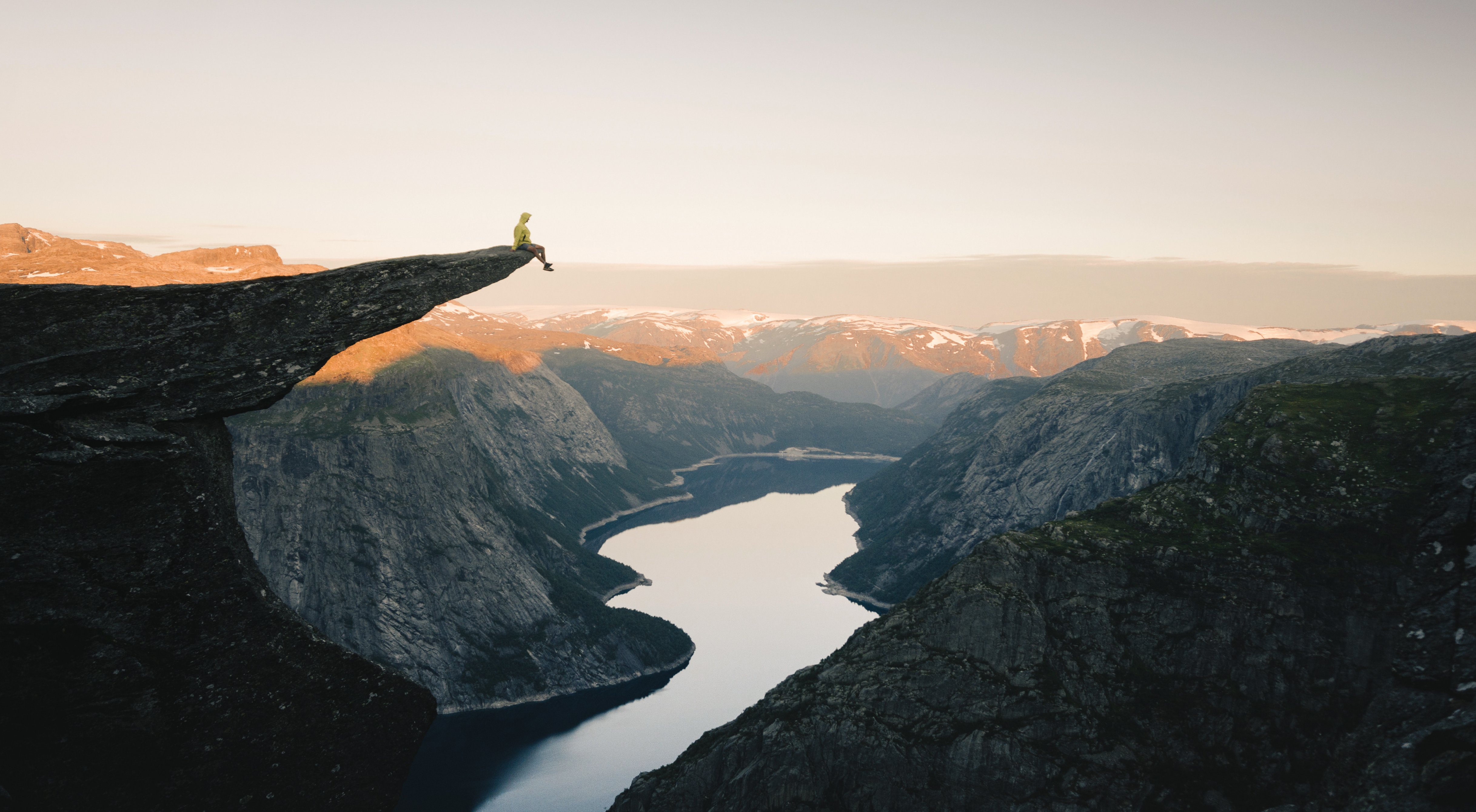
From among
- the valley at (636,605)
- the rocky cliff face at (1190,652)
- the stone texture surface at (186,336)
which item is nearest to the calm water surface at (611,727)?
the valley at (636,605)

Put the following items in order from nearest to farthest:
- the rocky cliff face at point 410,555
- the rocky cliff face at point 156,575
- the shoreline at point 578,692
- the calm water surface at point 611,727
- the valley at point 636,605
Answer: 1. the rocky cliff face at point 156,575
2. the valley at point 636,605
3. the calm water surface at point 611,727
4. the shoreline at point 578,692
5. the rocky cliff face at point 410,555

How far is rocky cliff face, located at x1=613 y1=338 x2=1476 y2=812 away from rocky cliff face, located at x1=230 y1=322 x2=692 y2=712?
72.2 m

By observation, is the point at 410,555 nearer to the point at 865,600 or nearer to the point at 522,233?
the point at 865,600

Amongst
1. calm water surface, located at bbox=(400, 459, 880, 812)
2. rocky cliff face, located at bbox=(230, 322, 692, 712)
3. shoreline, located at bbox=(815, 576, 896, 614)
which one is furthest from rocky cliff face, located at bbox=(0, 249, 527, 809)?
shoreline, located at bbox=(815, 576, 896, 614)

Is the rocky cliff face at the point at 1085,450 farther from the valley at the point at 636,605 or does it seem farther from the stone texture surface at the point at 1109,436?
the valley at the point at 636,605

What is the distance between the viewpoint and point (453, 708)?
440ft

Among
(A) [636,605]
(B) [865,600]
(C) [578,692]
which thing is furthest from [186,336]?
(B) [865,600]

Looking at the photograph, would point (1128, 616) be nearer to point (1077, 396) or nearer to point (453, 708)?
point (453, 708)

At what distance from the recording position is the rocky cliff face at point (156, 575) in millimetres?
15531

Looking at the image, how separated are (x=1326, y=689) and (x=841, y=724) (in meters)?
34.6

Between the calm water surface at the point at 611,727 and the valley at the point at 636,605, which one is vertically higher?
the valley at the point at 636,605

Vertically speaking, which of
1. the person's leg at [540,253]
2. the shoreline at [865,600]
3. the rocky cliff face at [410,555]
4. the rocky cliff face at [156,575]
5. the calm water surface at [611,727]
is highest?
the person's leg at [540,253]

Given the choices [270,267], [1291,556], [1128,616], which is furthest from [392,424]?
[1291,556]

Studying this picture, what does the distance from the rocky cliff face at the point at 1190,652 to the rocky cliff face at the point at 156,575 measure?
48.6m
